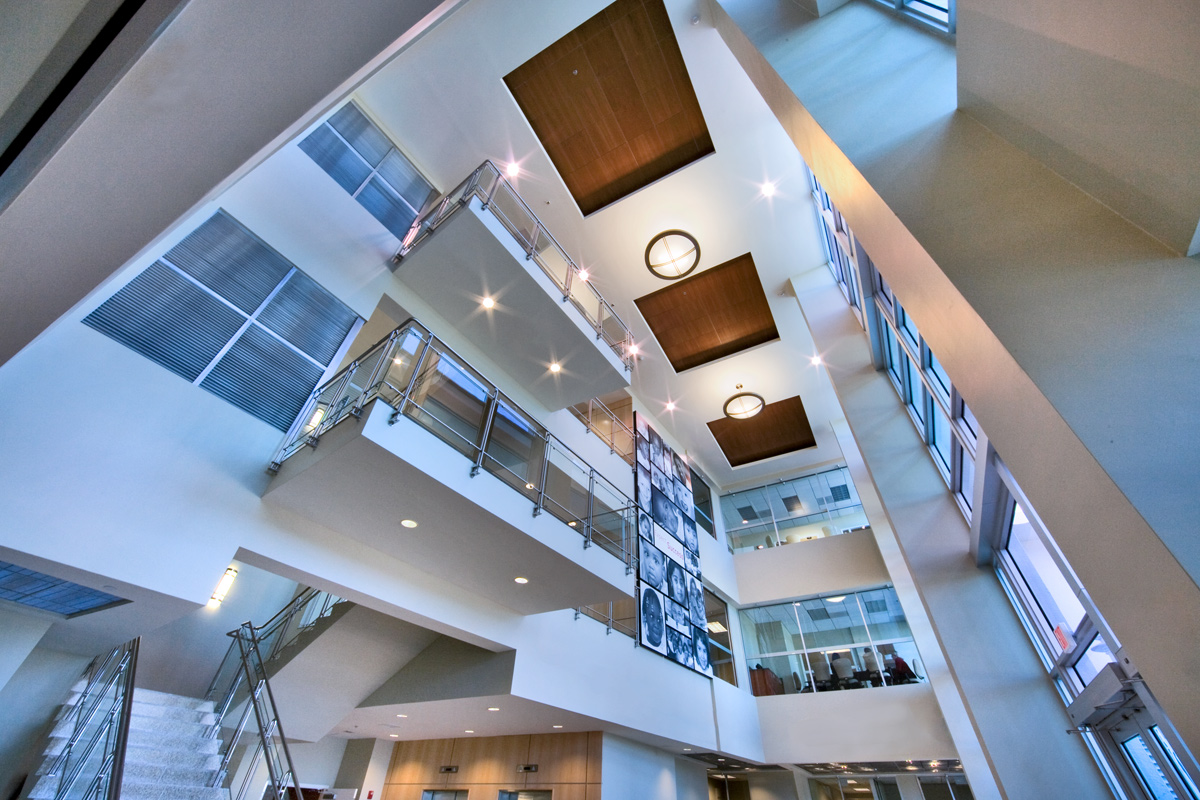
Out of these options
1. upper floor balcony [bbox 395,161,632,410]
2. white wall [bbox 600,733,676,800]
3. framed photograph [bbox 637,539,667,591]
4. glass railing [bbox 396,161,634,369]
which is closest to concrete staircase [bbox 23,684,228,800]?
white wall [bbox 600,733,676,800]

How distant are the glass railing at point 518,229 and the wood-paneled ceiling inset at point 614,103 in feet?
5.96

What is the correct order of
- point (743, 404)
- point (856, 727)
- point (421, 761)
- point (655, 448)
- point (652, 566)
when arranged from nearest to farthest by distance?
point (421, 761) < point (652, 566) < point (856, 727) < point (655, 448) < point (743, 404)

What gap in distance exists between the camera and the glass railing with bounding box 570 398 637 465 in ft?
37.7

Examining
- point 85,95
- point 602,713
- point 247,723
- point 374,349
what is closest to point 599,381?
point 374,349

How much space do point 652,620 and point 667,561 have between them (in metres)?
1.72

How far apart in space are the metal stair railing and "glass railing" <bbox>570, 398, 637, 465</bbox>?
19.1 feet

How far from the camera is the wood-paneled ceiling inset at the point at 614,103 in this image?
8.43 meters

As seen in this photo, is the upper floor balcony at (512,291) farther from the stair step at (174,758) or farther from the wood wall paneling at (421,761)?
the wood wall paneling at (421,761)

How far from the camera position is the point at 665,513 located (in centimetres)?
1291

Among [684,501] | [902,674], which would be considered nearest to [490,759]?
[684,501]

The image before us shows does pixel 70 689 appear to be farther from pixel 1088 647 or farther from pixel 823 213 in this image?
pixel 823 213

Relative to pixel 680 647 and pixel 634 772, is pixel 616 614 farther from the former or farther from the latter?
pixel 634 772

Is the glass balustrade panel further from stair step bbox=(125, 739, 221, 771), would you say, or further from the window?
the window

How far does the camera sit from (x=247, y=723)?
18.0ft
